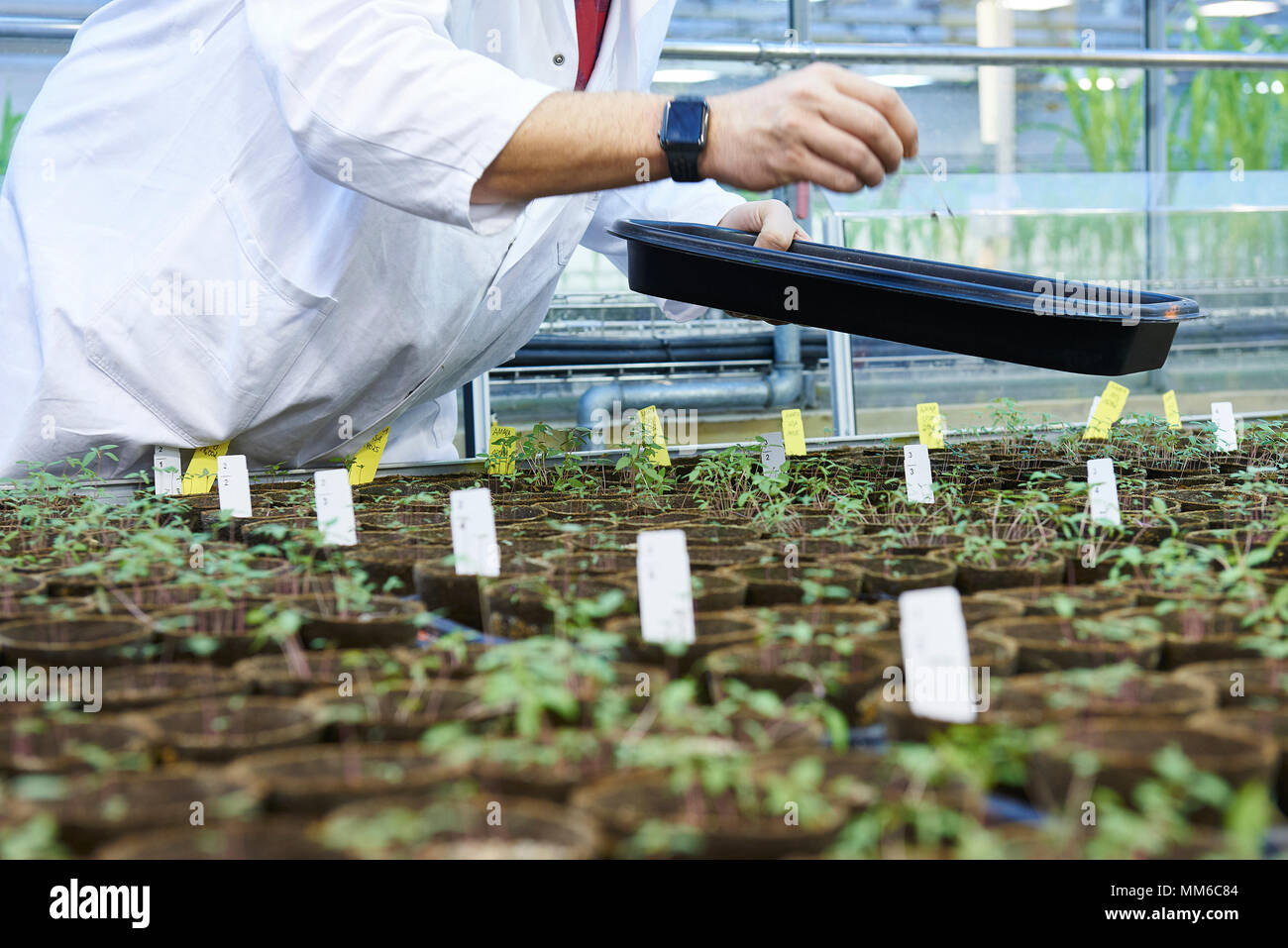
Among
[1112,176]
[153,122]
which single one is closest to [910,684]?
[153,122]

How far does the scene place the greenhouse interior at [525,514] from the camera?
2.60 ft

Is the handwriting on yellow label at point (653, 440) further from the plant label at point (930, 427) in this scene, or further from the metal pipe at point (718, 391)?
the metal pipe at point (718, 391)

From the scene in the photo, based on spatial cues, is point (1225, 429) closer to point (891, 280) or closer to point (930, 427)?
point (930, 427)

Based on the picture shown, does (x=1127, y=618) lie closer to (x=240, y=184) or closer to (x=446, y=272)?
(x=446, y=272)

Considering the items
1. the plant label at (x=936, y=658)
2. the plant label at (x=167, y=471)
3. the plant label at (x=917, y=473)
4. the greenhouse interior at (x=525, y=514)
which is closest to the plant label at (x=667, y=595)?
the greenhouse interior at (x=525, y=514)

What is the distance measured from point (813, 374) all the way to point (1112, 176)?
1.46m

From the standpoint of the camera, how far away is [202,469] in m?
2.23

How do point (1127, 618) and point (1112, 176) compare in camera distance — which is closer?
point (1127, 618)

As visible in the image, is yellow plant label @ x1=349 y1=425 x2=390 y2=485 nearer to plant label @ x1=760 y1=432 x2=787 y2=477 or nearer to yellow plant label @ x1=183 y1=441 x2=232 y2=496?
yellow plant label @ x1=183 y1=441 x2=232 y2=496

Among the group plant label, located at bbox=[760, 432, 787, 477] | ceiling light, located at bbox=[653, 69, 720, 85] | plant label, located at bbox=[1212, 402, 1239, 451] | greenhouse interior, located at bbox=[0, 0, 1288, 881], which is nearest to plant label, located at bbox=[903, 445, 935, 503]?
greenhouse interior, located at bbox=[0, 0, 1288, 881]

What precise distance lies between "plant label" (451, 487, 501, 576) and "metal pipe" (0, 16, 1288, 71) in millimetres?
2397
